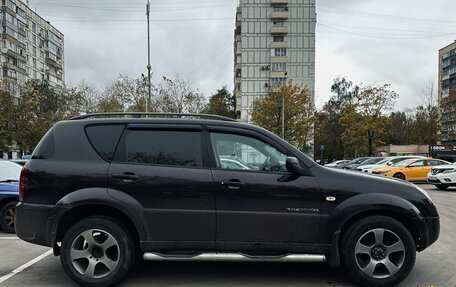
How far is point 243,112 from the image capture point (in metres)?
→ 69.6

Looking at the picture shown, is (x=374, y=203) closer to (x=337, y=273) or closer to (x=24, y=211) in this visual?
(x=337, y=273)

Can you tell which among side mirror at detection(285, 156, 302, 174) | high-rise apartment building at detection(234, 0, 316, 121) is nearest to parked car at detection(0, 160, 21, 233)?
side mirror at detection(285, 156, 302, 174)

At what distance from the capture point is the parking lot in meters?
4.91

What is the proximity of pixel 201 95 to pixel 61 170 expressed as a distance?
35.0 meters

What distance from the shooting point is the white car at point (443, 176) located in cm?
1767

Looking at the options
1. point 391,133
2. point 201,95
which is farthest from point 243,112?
point 201,95

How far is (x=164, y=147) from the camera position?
4.83 meters

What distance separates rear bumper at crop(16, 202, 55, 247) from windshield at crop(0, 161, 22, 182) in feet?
15.0

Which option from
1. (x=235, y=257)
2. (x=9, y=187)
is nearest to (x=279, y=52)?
(x=9, y=187)

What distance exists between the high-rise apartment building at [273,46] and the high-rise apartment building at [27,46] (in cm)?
3672

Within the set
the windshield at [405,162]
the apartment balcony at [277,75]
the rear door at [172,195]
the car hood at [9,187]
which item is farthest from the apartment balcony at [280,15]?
the rear door at [172,195]

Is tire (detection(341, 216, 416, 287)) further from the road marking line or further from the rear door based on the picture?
the road marking line

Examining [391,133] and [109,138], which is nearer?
[109,138]

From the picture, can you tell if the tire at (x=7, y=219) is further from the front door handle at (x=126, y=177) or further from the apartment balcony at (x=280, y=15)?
the apartment balcony at (x=280, y=15)
